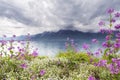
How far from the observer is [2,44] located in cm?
1191

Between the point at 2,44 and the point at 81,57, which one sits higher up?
the point at 2,44

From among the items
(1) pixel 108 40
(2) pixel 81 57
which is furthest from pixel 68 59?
(1) pixel 108 40

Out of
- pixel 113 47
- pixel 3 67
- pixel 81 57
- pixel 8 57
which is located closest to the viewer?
pixel 113 47

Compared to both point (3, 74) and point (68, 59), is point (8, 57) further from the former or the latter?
point (68, 59)

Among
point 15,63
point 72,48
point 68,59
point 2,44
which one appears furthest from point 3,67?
point 72,48

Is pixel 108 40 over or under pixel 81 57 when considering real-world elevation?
over

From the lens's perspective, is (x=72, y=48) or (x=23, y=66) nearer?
(x=23, y=66)

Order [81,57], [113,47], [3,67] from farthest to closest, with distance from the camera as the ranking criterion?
[81,57], [3,67], [113,47]

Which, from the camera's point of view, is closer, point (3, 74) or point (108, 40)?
point (108, 40)

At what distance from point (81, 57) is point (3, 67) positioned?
20.8 ft

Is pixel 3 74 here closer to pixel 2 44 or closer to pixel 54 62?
pixel 2 44

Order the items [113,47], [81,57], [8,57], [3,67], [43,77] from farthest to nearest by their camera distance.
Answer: [81,57]
[8,57]
[3,67]
[43,77]
[113,47]

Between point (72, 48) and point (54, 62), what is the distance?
306 cm

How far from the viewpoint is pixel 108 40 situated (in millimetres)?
8156
